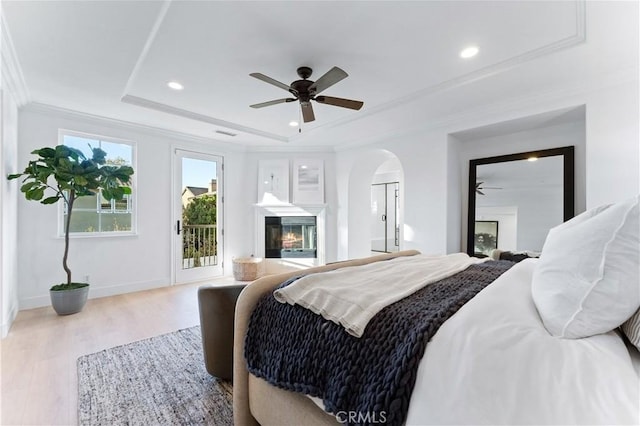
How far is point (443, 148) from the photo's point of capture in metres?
3.81

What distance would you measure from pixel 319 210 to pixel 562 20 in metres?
3.92

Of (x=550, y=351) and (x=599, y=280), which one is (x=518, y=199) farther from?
(x=550, y=351)

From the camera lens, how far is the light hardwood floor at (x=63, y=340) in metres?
1.65

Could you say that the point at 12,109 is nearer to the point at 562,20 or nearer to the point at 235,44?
the point at 235,44

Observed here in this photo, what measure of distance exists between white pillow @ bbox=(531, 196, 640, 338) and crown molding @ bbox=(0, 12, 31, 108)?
3.31 metres

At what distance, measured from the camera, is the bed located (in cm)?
65

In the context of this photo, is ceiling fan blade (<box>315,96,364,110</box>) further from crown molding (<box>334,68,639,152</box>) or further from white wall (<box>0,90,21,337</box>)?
white wall (<box>0,90,21,337</box>)

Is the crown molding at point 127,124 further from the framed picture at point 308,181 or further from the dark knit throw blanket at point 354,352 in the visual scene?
the dark knit throw blanket at point 354,352

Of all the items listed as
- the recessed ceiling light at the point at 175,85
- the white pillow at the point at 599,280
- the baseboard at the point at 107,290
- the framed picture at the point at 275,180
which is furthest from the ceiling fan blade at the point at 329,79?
the baseboard at the point at 107,290

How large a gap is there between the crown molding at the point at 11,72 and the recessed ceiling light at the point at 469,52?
3233mm

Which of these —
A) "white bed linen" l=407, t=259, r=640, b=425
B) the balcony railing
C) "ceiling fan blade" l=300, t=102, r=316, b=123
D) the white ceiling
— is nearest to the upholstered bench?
"white bed linen" l=407, t=259, r=640, b=425

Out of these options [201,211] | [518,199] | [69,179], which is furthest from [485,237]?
[69,179]

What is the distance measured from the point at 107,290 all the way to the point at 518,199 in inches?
216

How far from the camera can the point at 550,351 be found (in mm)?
732
